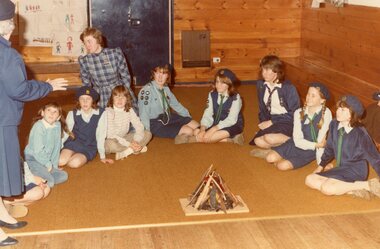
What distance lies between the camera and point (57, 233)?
3.66 m

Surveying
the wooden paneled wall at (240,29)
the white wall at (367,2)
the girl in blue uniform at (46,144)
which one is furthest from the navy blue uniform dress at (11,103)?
the wooden paneled wall at (240,29)

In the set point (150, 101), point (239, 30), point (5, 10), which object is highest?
point (5, 10)

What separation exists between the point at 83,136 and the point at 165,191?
3.90 ft

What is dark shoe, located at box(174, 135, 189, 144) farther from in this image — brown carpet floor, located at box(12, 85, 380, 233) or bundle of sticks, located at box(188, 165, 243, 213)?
bundle of sticks, located at box(188, 165, 243, 213)

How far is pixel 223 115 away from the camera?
571 cm

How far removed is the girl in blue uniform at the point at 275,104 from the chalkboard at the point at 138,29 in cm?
298

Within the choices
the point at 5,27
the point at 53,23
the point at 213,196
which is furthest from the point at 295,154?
the point at 53,23

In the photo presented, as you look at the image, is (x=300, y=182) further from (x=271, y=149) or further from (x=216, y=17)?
(x=216, y=17)

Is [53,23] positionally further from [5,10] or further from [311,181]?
→ [311,181]

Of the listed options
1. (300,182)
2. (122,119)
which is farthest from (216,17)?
(300,182)

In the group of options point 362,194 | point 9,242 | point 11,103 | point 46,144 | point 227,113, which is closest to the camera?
point 11,103

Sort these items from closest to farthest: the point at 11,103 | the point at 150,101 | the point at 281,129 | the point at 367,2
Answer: the point at 11,103 < the point at 281,129 < the point at 150,101 < the point at 367,2

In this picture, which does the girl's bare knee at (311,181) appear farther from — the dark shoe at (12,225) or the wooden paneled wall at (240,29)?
the wooden paneled wall at (240,29)

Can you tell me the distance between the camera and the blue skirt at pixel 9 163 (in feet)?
11.2
